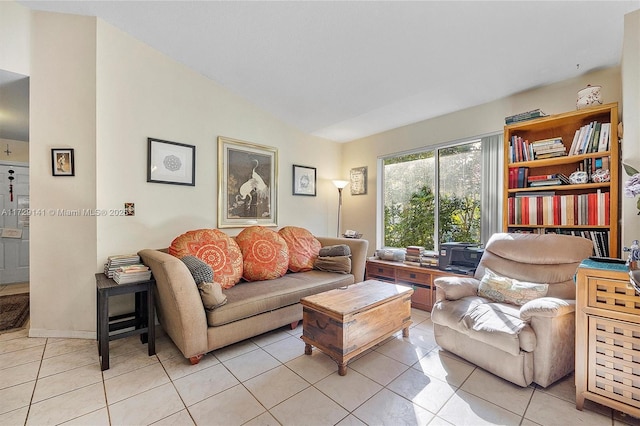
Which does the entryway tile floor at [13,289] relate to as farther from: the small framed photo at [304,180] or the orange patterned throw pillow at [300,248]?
the small framed photo at [304,180]

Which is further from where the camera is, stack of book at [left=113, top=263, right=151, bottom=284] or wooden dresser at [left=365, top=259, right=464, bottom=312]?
wooden dresser at [left=365, top=259, right=464, bottom=312]

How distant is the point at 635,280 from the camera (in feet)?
4.12

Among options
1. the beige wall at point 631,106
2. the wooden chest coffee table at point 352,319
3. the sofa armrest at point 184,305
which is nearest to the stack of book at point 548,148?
the beige wall at point 631,106

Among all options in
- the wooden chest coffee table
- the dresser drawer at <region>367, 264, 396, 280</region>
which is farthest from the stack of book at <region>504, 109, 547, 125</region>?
the dresser drawer at <region>367, 264, 396, 280</region>

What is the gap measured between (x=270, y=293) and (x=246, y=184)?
1.57 metres

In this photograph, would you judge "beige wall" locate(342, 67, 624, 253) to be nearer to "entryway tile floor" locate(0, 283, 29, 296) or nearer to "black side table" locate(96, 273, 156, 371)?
"black side table" locate(96, 273, 156, 371)

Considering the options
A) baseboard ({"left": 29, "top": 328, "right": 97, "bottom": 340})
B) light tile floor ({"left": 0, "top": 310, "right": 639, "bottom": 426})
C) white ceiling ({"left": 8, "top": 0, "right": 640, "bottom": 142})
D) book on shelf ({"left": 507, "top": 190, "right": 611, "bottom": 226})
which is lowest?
light tile floor ({"left": 0, "top": 310, "right": 639, "bottom": 426})

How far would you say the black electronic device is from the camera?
2.78 metres

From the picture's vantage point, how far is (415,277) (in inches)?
126

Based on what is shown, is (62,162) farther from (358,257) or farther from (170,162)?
(358,257)

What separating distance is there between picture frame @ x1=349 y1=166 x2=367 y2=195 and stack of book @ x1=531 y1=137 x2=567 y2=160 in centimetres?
220

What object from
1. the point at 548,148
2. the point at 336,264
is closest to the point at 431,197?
the point at 548,148

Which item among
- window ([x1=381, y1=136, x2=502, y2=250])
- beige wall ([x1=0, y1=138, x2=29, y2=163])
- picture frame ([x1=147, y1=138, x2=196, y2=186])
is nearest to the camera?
picture frame ([x1=147, y1=138, x2=196, y2=186])

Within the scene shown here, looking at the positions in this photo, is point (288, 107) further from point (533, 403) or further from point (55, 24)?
point (533, 403)
